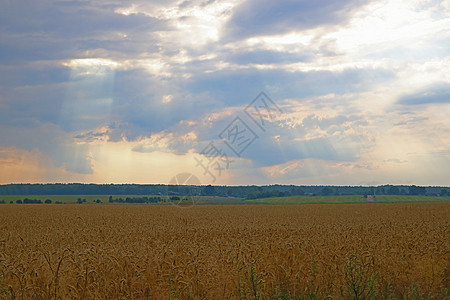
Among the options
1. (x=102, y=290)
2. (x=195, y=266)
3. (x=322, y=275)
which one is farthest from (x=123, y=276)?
(x=322, y=275)

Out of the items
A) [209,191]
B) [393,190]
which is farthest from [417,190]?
[209,191]

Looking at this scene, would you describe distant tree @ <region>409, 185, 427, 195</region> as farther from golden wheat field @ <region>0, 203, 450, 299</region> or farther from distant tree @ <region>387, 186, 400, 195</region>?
golden wheat field @ <region>0, 203, 450, 299</region>

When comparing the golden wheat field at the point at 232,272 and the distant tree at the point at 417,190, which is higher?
→ the golden wheat field at the point at 232,272

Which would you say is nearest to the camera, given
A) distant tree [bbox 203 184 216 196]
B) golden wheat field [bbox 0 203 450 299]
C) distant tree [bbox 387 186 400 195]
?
golden wheat field [bbox 0 203 450 299]

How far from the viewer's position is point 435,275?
39.3 feet

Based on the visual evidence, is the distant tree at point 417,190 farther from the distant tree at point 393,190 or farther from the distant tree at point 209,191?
the distant tree at point 209,191

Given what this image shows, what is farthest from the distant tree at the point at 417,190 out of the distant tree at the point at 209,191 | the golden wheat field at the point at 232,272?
the golden wheat field at the point at 232,272

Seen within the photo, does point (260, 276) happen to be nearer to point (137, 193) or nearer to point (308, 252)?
point (308, 252)

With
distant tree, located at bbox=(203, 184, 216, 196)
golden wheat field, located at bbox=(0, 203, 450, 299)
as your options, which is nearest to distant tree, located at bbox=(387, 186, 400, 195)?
distant tree, located at bbox=(203, 184, 216, 196)

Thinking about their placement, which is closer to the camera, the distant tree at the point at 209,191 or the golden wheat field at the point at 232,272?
the golden wheat field at the point at 232,272

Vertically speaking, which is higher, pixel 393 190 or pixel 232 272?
pixel 232 272

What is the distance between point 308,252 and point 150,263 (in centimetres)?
531

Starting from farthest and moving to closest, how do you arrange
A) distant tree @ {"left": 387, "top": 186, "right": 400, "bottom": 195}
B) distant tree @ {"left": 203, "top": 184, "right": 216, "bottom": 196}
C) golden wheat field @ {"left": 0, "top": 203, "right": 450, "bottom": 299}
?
distant tree @ {"left": 387, "top": 186, "right": 400, "bottom": 195} < distant tree @ {"left": 203, "top": 184, "right": 216, "bottom": 196} < golden wheat field @ {"left": 0, "top": 203, "right": 450, "bottom": 299}

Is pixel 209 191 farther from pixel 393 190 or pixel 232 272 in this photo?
pixel 232 272
